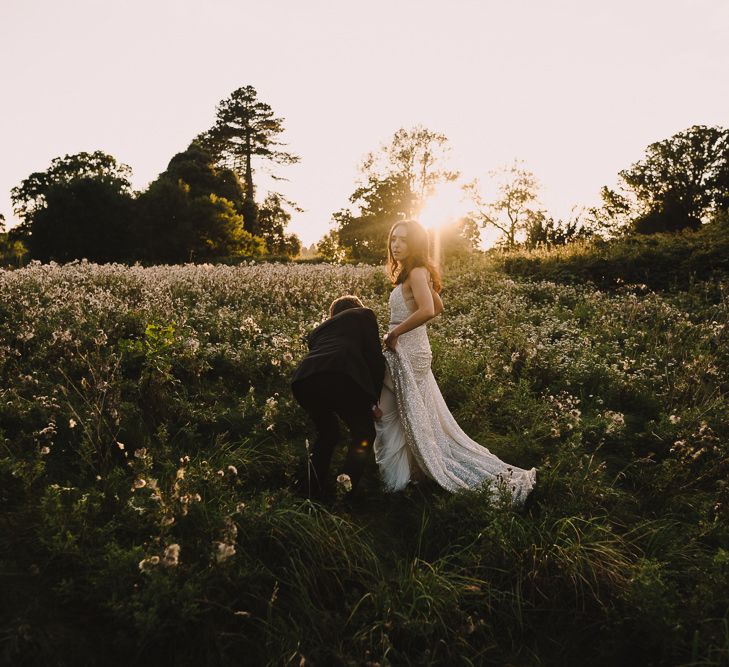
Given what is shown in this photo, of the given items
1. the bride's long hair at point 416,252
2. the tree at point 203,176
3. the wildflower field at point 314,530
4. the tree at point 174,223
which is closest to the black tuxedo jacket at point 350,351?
the bride's long hair at point 416,252

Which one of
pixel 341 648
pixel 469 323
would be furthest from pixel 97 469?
pixel 469 323

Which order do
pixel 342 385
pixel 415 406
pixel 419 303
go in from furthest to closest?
pixel 415 406 < pixel 419 303 < pixel 342 385

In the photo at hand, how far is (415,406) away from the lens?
15.4 feet

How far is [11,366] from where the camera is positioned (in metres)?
5.64

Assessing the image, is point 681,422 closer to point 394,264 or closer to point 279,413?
point 394,264

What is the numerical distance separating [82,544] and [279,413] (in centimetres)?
252

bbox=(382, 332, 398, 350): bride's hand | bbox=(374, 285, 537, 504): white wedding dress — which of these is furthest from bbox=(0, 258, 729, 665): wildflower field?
bbox=(382, 332, 398, 350): bride's hand

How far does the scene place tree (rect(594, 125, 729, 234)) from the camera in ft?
149

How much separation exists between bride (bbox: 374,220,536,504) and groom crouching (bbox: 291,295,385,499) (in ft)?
1.64

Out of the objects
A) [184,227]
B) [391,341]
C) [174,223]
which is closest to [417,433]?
[391,341]

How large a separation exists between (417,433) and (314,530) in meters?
1.57

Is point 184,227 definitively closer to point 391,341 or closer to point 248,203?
point 248,203

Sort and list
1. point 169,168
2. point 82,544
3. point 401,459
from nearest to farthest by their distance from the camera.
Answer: point 82,544, point 401,459, point 169,168


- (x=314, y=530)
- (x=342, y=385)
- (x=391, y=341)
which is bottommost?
(x=314, y=530)
